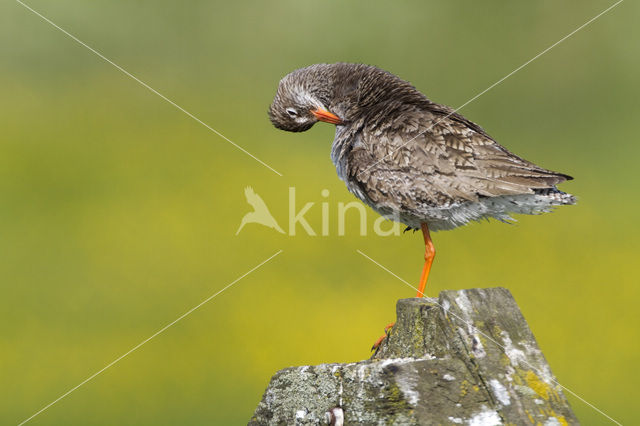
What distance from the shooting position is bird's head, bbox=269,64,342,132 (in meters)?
10.1

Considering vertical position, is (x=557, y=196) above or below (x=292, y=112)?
below

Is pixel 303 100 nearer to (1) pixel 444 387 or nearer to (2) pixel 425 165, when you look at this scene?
(2) pixel 425 165

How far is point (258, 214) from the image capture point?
42.4 feet

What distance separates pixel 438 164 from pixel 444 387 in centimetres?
441

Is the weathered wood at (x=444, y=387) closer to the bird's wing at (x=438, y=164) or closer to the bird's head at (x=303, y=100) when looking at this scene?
the bird's wing at (x=438, y=164)

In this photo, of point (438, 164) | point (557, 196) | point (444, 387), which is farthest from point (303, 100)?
point (444, 387)

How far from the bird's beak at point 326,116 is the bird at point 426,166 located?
0.11 m

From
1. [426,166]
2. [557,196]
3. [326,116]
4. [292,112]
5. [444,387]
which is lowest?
[444,387]

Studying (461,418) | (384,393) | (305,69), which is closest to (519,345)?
(461,418)

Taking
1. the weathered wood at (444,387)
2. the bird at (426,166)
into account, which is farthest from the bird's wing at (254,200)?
the weathered wood at (444,387)

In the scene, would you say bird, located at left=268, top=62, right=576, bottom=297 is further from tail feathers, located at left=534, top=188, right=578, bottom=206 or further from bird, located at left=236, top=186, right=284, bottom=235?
bird, located at left=236, top=186, right=284, bottom=235

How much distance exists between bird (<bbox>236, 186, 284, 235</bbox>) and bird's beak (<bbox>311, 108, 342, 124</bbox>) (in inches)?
129

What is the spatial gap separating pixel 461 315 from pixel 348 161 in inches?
173

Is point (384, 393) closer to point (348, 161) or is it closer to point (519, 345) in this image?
point (519, 345)
